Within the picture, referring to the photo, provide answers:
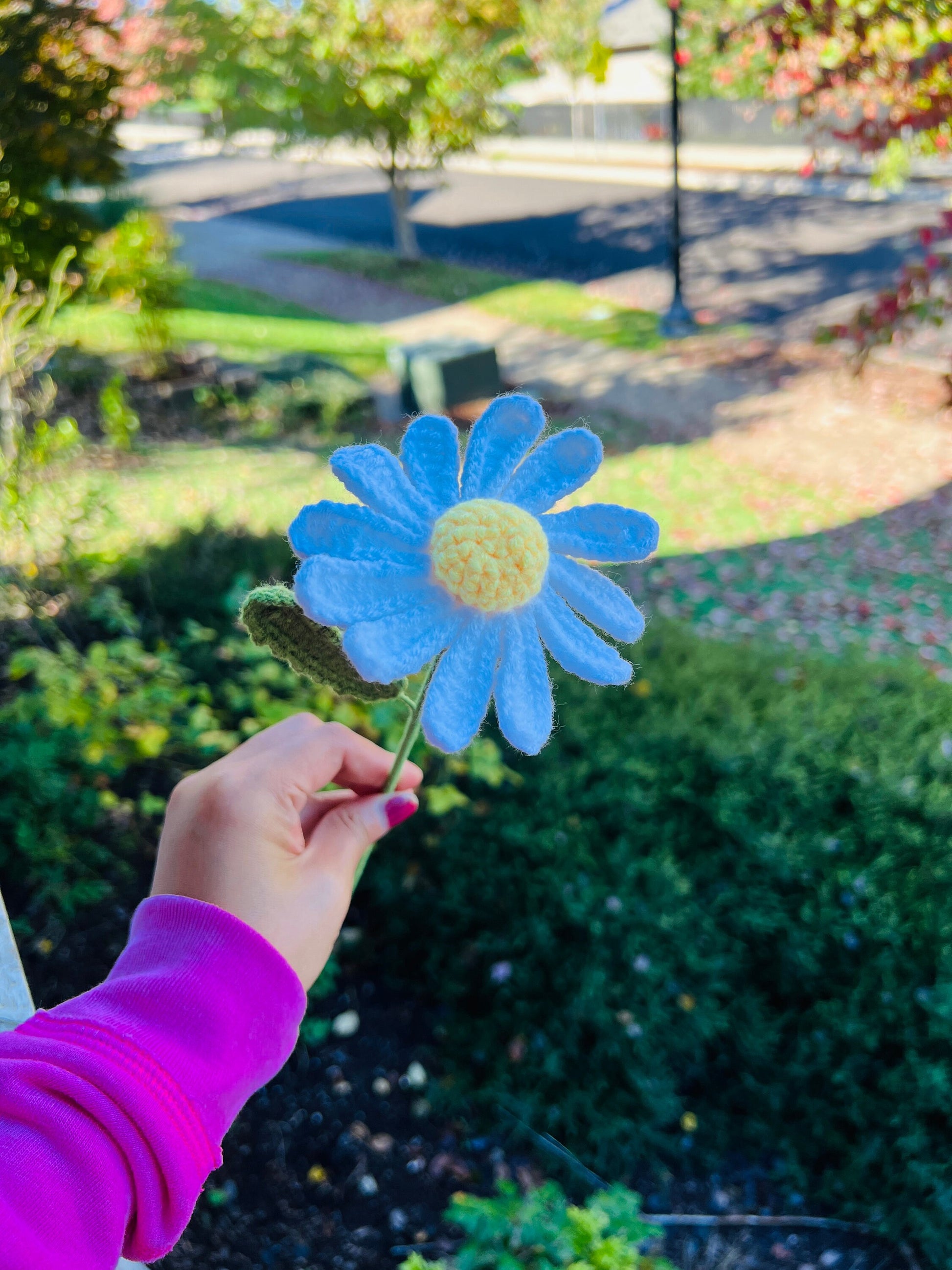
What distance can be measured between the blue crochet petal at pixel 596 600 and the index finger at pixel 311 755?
0.30 metres

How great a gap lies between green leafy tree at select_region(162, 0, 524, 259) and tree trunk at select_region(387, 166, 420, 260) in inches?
38.3

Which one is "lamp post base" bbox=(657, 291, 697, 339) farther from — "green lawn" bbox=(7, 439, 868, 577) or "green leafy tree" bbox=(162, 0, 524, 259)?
"green leafy tree" bbox=(162, 0, 524, 259)

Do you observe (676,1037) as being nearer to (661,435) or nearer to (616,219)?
(661,435)

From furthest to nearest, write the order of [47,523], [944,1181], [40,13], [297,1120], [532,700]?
[47,523], [40,13], [297,1120], [944,1181], [532,700]

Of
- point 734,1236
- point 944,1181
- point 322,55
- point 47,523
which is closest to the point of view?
point 944,1181

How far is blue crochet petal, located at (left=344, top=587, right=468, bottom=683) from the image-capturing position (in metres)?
0.64

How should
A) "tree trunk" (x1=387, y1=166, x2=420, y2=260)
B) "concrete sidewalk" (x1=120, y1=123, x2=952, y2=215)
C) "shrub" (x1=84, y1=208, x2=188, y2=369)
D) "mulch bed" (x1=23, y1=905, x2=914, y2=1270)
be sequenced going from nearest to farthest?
"mulch bed" (x1=23, y1=905, x2=914, y2=1270) < "shrub" (x1=84, y1=208, x2=188, y2=369) < "tree trunk" (x1=387, y1=166, x2=420, y2=260) < "concrete sidewalk" (x1=120, y1=123, x2=952, y2=215)

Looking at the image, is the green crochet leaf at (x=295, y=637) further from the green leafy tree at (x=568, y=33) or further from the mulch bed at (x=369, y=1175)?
the green leafy tree at (x=568, y=33)

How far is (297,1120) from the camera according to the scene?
2.21 meters

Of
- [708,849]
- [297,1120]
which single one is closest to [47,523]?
[297,1120]

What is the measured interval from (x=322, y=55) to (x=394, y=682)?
36.2ft

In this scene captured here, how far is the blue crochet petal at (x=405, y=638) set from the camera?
0.64 m

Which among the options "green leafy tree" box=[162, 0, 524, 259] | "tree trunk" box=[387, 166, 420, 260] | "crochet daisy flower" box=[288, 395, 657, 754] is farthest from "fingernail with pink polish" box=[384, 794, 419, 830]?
"tree trunk" box=[387, 166, 420, 260]

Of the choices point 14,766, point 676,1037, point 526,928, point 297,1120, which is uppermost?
point 14,766
